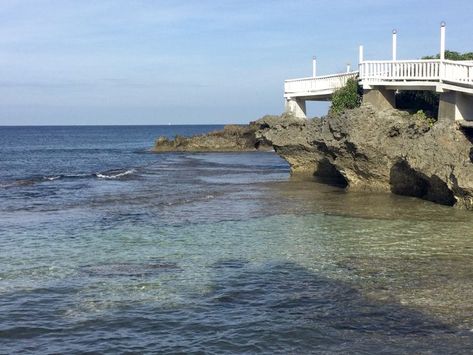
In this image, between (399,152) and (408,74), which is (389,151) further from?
(408,74)

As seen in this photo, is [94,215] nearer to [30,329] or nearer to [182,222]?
[182,222]

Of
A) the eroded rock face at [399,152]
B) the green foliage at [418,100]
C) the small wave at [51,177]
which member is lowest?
the small wave at [51,177]

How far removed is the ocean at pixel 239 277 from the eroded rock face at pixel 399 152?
1134 mm

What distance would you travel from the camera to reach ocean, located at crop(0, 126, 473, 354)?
974 cm

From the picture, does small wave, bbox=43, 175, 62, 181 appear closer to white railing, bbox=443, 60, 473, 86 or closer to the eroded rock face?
the eroded rock face

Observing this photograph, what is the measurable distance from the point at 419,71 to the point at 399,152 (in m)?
3.57

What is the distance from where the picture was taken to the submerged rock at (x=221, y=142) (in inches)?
2943

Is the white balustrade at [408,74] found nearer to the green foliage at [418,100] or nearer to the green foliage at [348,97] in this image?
the green foliage at [348,97]

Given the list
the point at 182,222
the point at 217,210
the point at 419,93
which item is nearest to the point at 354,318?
the point at 182,222

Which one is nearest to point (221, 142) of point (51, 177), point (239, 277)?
point (51, 177)

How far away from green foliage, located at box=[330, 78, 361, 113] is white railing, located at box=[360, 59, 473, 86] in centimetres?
233

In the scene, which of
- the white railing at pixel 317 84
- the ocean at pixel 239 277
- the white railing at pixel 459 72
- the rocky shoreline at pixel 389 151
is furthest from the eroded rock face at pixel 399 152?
the white railing at pixel 317 84

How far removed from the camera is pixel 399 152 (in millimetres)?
25219

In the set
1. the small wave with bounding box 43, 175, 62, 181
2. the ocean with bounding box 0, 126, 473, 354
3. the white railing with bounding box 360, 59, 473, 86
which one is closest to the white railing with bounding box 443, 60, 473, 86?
the white railing with bounding box 360, 59, 473, 86
